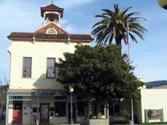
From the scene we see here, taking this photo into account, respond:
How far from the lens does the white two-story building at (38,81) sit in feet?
145

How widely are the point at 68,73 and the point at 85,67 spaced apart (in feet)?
6.64

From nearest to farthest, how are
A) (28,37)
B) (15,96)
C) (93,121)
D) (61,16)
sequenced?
(93,121), (15,96), (28,37), (61,16)

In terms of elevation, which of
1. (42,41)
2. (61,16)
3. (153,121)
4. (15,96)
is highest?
(61,16)

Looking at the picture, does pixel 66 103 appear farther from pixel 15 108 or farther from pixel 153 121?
pixel 153 121

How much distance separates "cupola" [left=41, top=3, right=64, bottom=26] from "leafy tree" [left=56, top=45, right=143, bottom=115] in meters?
11.6

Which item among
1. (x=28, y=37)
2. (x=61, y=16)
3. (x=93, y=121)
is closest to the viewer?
(x=93, y=121)

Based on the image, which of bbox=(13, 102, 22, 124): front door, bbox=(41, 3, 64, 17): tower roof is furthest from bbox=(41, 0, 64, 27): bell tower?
bbox=(13, 102, 22, 124): front door

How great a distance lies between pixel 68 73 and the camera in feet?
130

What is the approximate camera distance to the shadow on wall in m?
45.6

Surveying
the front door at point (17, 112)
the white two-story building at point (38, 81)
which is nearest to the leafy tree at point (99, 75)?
the white two-story building at point (38, 81)

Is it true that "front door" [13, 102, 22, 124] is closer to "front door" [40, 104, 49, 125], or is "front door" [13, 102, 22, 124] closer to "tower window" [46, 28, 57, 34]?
"front door" [40, 104, 49, 125]

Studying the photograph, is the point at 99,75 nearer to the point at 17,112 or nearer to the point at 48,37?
the point at 48,37

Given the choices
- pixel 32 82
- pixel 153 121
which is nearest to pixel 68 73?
pixel 32 82

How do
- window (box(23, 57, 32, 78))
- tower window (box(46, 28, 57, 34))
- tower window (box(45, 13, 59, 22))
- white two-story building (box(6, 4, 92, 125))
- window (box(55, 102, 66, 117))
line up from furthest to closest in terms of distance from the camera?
tower window (box(45, 13, 59, 22))
tower window (box(46, 28, 57, 34))
window (box(23, 57, 32, 78))
window (box(55, 102, 66, 117))
white two-story building (box(6, 4, 92, 125))
